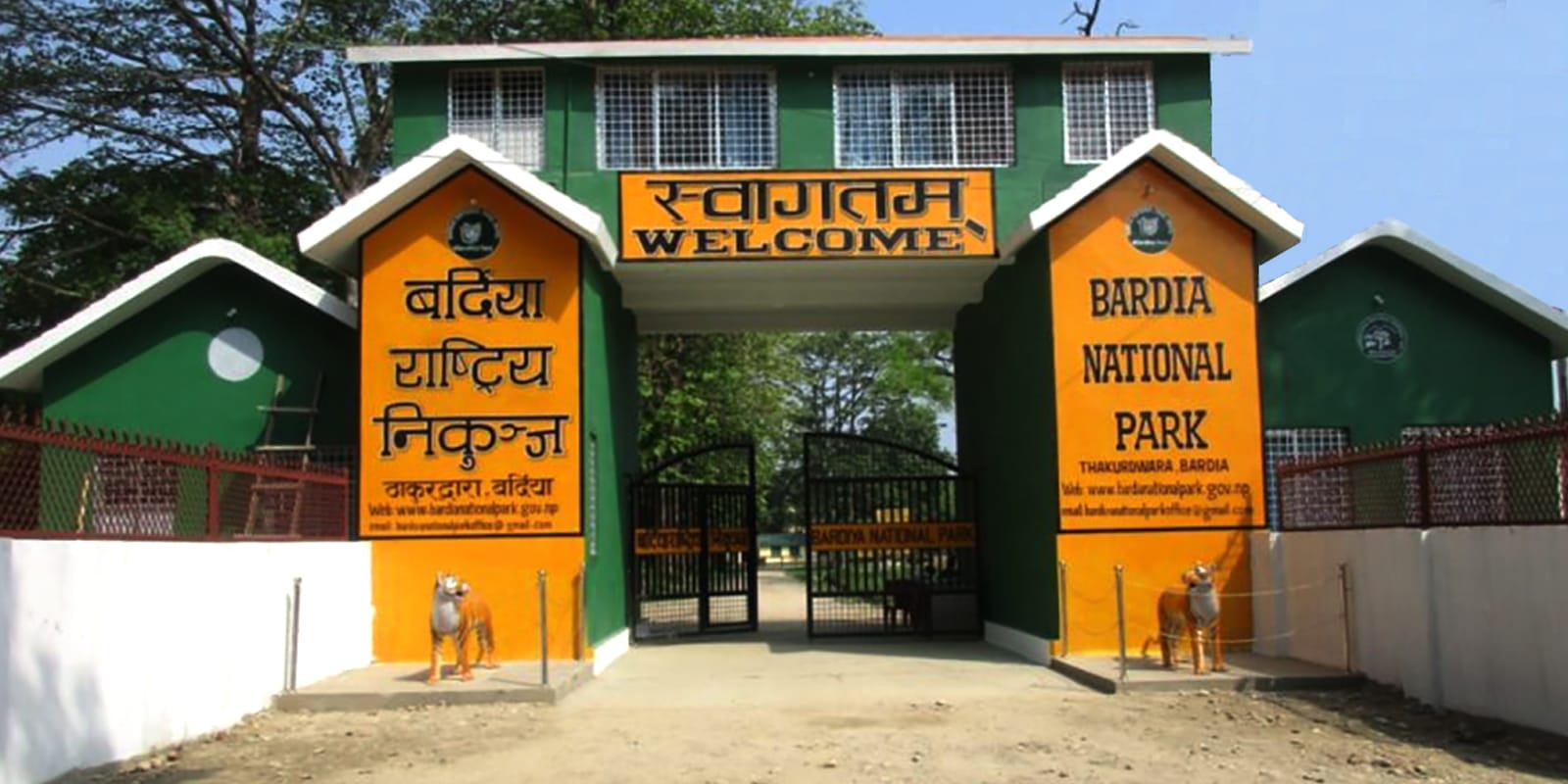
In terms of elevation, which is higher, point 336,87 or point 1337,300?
point 336,87

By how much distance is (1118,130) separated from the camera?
54.4ft

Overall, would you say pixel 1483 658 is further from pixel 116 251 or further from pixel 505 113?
pixel 116 251

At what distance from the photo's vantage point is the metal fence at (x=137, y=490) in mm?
7551

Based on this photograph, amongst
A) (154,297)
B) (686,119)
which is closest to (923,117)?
(686,119)

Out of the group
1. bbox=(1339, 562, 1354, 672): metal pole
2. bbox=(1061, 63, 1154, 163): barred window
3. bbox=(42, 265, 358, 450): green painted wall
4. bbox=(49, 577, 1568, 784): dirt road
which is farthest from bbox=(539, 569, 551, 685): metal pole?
bbox=(1061, 63, 1154, 163): barred window

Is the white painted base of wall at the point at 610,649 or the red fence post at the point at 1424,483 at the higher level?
the red fence post at the point at 1424,483

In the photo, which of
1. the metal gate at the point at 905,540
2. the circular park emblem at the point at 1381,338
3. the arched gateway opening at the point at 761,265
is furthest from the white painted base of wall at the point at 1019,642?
the circular park emblem at the point at 1381,338

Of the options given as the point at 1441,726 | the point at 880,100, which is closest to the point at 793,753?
the point at 1441,726

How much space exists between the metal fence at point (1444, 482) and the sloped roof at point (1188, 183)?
263cm

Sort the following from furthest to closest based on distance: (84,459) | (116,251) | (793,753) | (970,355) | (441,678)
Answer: (116,251)
(970,355)
(441,678)
(793,753)
(84,459)

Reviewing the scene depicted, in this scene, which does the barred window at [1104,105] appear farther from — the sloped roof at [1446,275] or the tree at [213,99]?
the tree at [213,99]

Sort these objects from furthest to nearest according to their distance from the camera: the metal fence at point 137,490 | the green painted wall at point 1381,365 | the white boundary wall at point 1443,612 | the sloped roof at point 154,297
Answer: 1. the green painted wall at point 1381,365
2. the sloped roof at point 154,297
3. the white boundary wall at point 1443,612
4. the metal fence at point 137,490

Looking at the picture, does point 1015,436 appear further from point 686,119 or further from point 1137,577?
point 686,119

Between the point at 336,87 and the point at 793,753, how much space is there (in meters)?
22.2
